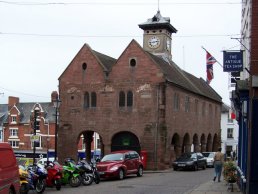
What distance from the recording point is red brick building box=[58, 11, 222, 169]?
137ft

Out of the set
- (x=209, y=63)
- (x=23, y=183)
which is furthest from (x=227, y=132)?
(x=23, y=183)

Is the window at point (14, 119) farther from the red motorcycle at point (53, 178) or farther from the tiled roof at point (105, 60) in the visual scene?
the red motorcycle at point (53, 178)

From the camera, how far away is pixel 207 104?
5834 cm

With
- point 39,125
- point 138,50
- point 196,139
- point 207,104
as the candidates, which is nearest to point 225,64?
point 138,50

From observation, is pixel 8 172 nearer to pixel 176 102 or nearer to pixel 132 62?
pixel 132 62

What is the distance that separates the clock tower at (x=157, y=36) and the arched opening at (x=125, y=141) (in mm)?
15268

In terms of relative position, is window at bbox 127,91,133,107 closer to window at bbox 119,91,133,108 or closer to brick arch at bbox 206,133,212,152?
window at bbox 119,91,133,108

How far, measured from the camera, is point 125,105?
43.1 metres

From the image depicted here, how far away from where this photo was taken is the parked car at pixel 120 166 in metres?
27.7

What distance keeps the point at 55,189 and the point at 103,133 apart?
2121 cm

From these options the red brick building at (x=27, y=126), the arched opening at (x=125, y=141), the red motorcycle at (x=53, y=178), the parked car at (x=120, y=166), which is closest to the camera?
the red motorcycle at (x=53, y=178)

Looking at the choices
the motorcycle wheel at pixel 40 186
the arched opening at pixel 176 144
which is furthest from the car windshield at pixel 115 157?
the arched opening at pixel 176 144

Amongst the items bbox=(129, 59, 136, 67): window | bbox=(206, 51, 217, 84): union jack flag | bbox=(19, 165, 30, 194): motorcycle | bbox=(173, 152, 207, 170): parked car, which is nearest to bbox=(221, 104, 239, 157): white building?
bbox=(129, 59, 136, 67): window

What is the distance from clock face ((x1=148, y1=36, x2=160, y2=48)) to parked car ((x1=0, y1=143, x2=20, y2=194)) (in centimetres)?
4103
